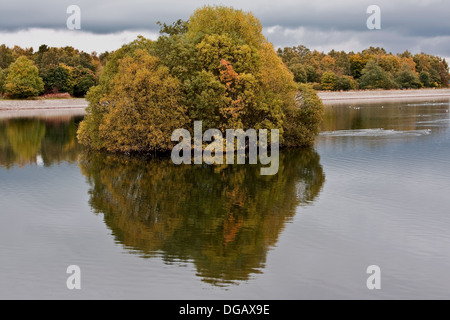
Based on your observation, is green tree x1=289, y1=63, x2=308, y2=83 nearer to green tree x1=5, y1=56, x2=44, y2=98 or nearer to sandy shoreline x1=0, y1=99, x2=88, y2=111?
sandy shoreline x1=0, y1=99, x2=88, y2=111

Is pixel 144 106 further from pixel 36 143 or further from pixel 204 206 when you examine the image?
pixel 204 206

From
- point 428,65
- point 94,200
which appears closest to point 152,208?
point 94,200

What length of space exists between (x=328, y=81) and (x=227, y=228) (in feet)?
403

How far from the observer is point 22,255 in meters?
17.0

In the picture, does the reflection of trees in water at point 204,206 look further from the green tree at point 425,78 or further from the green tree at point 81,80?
the green tree at point 425,78

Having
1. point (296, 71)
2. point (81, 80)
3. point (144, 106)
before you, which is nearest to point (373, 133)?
point (144, 106)

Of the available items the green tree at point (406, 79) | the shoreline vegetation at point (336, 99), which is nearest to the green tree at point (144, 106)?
the shoreline vegetation at point (336, 99)

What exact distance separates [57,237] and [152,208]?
5.05 metres

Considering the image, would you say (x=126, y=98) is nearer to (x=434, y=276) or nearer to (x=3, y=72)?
(x=434, y=276)

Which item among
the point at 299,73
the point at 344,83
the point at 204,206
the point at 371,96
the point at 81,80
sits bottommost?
the point at 204,206

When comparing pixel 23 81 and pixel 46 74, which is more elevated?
pixel 46 74

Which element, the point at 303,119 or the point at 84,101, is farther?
the point at 84,101

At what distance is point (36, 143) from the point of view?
46.8 meters

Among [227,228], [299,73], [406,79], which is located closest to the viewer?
[227,228]
